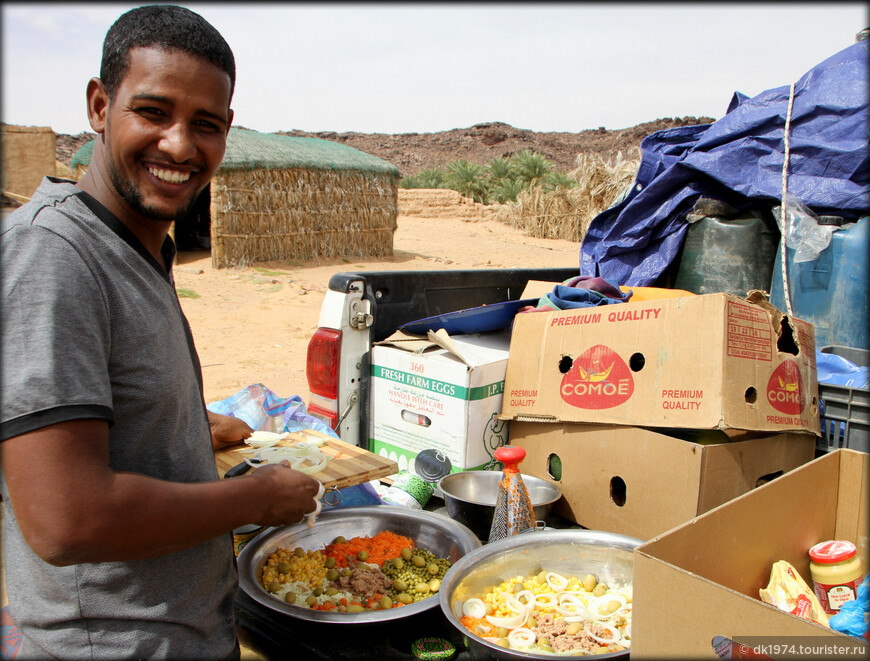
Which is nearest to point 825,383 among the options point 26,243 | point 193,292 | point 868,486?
point 868,486

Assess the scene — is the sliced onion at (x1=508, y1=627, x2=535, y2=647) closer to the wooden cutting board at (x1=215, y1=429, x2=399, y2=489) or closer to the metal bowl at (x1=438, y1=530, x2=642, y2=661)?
the metal bowl at (x1=438, y1=530, x2=642, y2=661)

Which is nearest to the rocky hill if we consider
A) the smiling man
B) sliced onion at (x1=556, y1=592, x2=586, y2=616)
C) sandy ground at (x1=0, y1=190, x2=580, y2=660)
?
sandy ground at (x1=0, y1=190, x2=580, y2=660)

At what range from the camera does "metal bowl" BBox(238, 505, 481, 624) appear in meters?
2.15

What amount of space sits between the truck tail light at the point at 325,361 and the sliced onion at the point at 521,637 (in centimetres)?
121

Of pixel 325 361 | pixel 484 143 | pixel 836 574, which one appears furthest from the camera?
pixel 484 143

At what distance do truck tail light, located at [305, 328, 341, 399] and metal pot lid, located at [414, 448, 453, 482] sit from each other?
17.3 inches

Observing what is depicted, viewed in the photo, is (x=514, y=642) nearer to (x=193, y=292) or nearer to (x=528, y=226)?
(x=193, y=292)

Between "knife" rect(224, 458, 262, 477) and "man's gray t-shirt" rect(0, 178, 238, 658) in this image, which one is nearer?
"man's gray t-shirt" rect(0, 178, 238, 658)

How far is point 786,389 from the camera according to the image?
2.27 meters

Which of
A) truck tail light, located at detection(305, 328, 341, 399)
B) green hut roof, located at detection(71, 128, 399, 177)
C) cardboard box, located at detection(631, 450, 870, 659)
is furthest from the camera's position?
green hut roof, located at detection(71, 128, 399, 177)

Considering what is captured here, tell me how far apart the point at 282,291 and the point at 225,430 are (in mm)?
9716

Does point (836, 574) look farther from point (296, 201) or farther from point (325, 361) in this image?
point (296, 201)

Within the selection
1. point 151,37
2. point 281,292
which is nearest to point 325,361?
point 151,37

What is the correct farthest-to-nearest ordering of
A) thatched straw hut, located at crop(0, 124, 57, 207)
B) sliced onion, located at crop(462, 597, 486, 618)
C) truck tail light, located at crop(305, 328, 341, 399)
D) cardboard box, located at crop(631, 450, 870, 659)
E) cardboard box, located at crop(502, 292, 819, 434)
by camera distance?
thatched straw hut, located at crop(0, 124, 57, 207)
truck tail light, located at crop(305, 328, 341, 399)
cardboard box, located at crop(502, 292, 819, 434)
sliced onion, located at crop(462, 597, 486, 618)
cardboard box, located at crop(631, 450, 870, 659)
